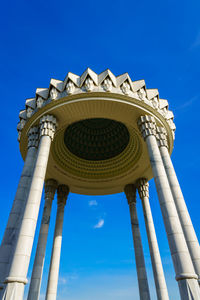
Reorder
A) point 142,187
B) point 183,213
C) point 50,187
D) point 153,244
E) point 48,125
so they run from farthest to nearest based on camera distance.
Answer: point 142,187, point 50,187, point 153,244, point 48,125, point 183,213

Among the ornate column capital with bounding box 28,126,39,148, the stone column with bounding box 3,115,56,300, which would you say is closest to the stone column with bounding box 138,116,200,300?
the stone column with bounding box 3,115,56,300

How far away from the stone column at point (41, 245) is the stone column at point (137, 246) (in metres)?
10.3

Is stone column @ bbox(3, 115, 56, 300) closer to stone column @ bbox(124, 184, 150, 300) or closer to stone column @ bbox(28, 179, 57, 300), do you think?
stone column @ bbox(28, 179, 57, 300)

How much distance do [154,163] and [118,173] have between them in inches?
507

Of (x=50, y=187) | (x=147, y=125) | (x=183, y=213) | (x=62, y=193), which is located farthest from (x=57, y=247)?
(x=147, y=125)

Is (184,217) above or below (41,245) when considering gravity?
below

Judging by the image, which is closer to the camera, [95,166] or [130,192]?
[130,192]

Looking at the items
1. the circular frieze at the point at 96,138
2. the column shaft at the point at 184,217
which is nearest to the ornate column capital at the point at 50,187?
the circular frieze at the point at 96,138

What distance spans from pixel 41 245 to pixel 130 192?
13.1 meters

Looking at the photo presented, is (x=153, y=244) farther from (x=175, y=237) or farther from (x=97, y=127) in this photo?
(x=97, y=127)

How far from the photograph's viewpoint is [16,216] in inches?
580

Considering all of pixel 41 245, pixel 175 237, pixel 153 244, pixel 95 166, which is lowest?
pixel 175 237

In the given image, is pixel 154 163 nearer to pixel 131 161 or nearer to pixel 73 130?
pixel 131 161

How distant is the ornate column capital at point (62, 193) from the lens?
89.2 feet
